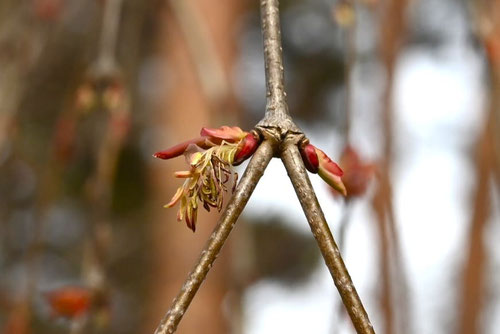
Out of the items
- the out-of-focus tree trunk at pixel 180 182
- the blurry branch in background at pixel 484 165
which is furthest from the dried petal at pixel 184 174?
the out-of-focus tree trunk at pixel 180 182

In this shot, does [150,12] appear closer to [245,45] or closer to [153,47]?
[153,47]

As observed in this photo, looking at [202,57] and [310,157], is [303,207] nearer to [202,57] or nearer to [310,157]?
[310,157]

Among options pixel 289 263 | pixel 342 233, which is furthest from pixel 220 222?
pixel 289 263

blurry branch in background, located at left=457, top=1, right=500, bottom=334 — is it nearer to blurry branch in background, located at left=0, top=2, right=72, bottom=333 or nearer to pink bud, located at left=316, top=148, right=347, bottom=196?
pink bud, located at left=316, top=148, right=347, bottom=196

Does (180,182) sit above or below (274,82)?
above

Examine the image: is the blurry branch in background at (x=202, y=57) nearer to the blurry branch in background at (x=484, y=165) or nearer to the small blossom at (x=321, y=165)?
the blurry branch in background at (x=484, y=165)

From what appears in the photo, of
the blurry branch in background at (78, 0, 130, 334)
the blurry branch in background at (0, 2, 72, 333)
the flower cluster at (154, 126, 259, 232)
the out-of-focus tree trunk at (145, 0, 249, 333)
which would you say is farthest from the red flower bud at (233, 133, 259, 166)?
the out-of-focus tree trunk at (145, 0, 249, 333)

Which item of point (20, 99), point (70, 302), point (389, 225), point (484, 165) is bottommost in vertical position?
point (70, 302)

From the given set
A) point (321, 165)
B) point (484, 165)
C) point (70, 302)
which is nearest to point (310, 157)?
point (321, 165)
